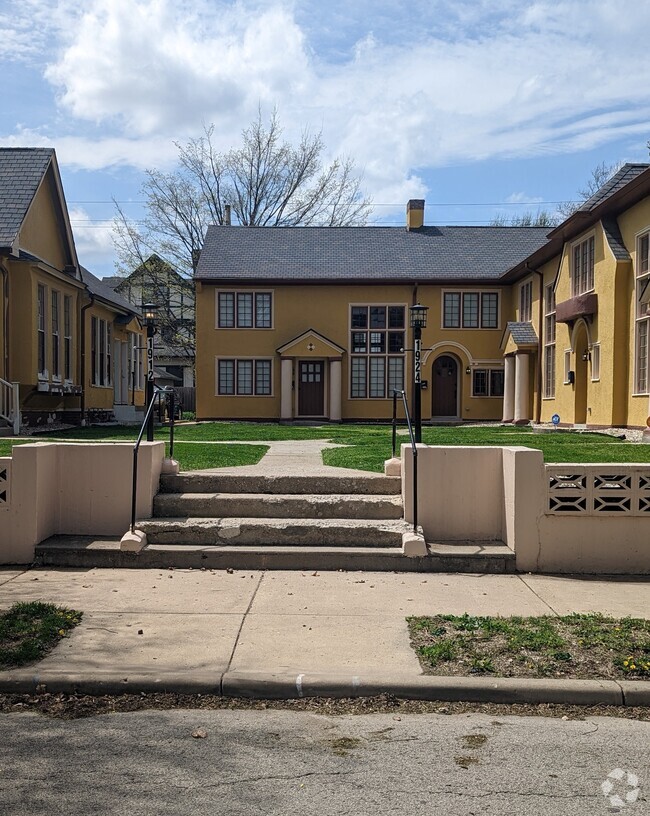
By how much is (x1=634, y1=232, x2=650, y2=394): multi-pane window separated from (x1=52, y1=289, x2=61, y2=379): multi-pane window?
1558 cm

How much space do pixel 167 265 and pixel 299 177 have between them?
8.91m

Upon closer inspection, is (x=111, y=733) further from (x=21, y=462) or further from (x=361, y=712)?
(x=21, y=462)

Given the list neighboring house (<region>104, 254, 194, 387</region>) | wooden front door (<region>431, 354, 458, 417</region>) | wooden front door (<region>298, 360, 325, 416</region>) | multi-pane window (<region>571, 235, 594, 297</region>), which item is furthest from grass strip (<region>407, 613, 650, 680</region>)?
neighboring house (<region>104, 254, 194, 387</region>)

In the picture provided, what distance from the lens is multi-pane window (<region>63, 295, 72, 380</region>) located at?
A: 22.6 metres

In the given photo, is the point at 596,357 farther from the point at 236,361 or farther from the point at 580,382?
the point at 236,361

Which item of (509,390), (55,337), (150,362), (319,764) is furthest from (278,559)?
(509,390)

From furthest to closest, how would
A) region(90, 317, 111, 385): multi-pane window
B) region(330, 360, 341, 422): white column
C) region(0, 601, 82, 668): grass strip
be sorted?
region(330, 360, 341, 422): white column → region(90, 317, 111, 385): multi-pane window → region(0, 601, 82, 668): grass strip

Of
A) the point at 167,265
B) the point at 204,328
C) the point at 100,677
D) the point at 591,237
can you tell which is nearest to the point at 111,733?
the point at 100,677

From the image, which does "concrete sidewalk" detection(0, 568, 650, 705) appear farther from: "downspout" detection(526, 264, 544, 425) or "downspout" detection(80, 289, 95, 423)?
"downspout" detection(526, 264, 544, 425)

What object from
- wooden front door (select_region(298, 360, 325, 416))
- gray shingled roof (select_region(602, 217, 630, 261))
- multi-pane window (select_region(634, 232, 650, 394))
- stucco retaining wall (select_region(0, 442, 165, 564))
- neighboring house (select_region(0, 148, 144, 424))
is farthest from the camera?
wooden front door (select_region(298, 360, 325, 416))

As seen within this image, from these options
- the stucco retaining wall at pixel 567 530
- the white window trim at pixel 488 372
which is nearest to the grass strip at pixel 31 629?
the stucco retaining wall at pixel 567 530

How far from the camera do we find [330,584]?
7191 millimetres

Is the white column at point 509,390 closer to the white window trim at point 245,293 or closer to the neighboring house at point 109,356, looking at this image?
the white window trim at point 245,293

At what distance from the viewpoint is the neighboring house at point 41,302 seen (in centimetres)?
1892
